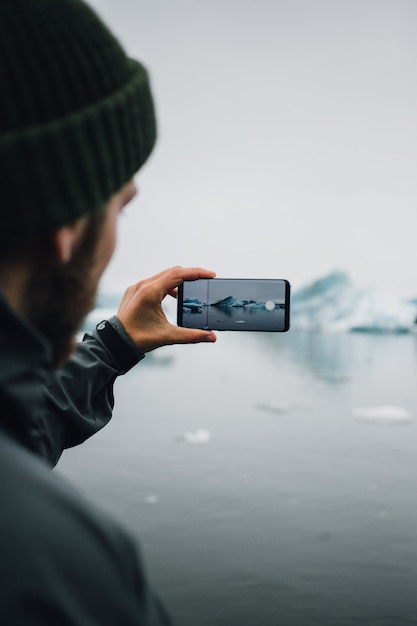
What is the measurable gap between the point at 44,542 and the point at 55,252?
0.57 feet

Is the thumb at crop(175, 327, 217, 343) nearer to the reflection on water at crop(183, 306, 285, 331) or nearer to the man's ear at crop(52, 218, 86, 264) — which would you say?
the reflection on water at crop(183, 306, 285, 331)

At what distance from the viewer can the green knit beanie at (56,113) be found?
0.38 metres

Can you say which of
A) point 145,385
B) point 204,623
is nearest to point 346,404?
point 145,385

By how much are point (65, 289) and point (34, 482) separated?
0.46 ft

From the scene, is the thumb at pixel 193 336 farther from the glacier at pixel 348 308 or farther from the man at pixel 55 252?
the glacier at pixel 348 308

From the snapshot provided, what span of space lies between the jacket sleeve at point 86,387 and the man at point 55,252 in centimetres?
28

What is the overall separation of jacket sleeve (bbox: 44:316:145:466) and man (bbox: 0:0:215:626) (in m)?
0.28

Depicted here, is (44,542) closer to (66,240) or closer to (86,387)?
(66,240)

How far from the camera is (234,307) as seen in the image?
0.95 meters

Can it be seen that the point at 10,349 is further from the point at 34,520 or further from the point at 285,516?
the point at 285,516

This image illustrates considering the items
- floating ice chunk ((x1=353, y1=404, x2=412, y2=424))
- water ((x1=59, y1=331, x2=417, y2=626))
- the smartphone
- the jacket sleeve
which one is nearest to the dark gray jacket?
the jacket sleeve

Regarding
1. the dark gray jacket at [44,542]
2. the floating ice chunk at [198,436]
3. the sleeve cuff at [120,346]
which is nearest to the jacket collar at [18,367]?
the dark gray jacket at [44,542]

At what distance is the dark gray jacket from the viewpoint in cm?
31

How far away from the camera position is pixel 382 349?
1622cm
